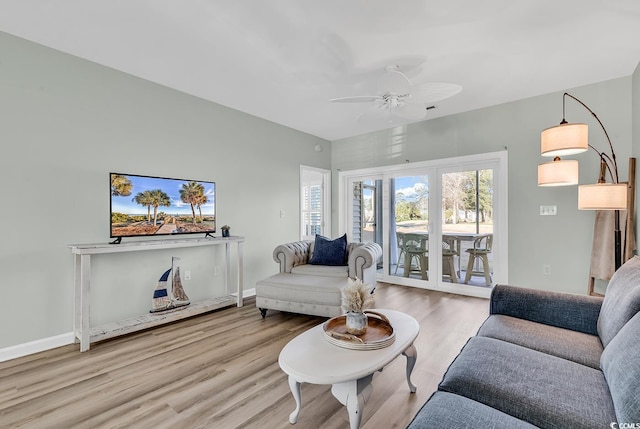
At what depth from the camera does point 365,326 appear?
6.06 feet

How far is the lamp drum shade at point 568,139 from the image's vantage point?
2.35m

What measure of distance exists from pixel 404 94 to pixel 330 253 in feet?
6.96

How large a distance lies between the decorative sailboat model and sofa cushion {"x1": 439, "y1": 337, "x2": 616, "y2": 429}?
115 inches

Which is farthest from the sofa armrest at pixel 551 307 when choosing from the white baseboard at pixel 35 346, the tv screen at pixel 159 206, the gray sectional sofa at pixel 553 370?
the white baseboard at pixel 35 346

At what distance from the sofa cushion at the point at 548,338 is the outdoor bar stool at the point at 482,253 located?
7.83 feet

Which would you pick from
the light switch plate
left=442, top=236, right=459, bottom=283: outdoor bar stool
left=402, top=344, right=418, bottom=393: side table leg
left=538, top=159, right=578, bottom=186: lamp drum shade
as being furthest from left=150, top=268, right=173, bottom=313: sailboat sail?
the light switch plate

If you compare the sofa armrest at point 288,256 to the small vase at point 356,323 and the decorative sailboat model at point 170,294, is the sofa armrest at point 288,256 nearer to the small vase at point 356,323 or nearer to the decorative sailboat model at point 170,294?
the decorative sailboat model at point 170,294

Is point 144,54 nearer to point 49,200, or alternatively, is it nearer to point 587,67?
point 49,200

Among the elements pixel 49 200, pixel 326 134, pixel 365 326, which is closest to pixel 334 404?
pixel 365 326

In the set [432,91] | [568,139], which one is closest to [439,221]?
[568,139]

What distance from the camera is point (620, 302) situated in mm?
1475

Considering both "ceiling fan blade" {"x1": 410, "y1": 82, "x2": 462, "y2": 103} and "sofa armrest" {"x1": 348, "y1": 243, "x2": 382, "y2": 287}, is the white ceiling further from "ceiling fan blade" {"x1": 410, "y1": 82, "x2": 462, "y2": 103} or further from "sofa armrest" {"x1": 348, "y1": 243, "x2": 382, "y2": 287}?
"sofa armrest" {"x1": 348, "y1": 243, "x2": 382, "y2": 287}

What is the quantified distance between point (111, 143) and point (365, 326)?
3.09 meters

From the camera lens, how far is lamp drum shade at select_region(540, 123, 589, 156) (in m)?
2.35
